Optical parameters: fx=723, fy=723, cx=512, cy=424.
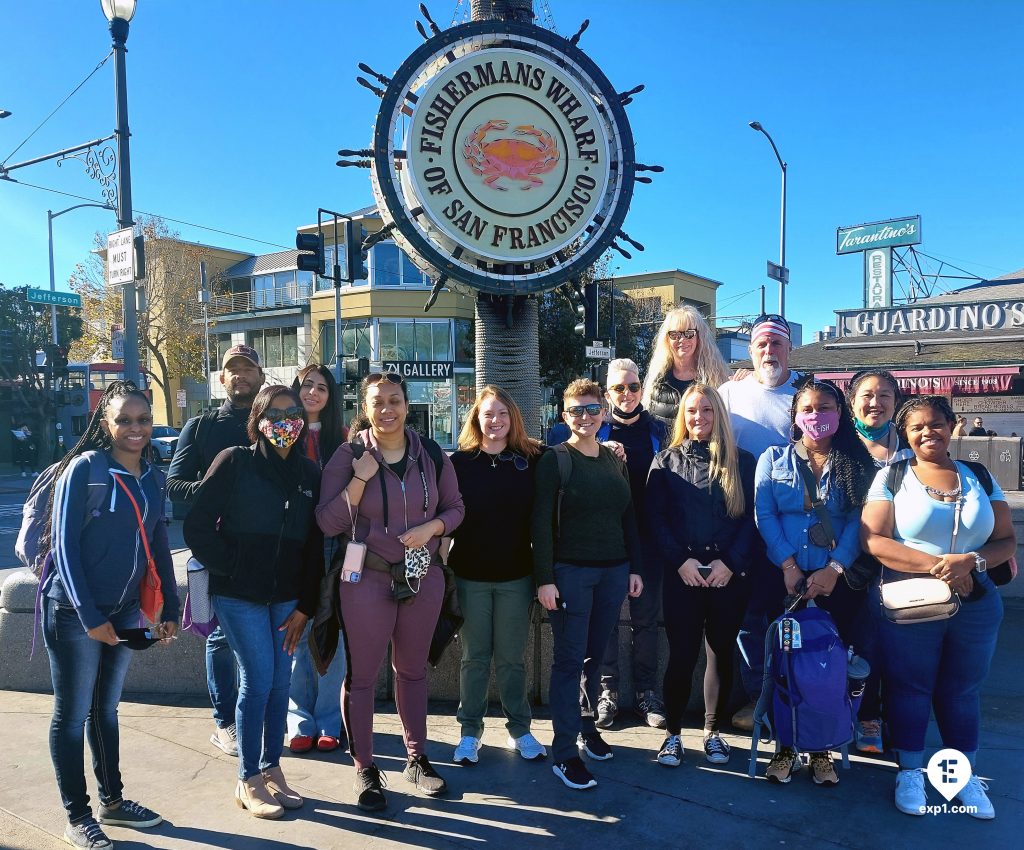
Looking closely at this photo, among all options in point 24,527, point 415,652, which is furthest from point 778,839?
point 24,527

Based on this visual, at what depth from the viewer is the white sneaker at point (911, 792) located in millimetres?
3113

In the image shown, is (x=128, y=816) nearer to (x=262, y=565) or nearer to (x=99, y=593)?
(x=99, y=593)

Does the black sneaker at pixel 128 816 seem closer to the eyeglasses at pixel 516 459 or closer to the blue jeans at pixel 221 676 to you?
the blue jeans at pixel 221 676

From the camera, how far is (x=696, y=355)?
4.39m

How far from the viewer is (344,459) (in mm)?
3281

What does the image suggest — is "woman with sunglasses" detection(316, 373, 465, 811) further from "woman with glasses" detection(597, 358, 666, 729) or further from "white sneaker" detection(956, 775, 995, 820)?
"white sneaker" detection(956, 775, 995, 820)

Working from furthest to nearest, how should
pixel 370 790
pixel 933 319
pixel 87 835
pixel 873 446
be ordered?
pixel 933 319 < pixel 873 446 < pixel 370 790 < pixel 87 835

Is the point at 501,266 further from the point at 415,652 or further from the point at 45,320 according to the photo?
the point at 45,320

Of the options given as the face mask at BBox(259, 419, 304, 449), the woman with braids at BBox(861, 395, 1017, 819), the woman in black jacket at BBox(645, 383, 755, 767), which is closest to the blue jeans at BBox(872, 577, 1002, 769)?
the woman with braids at BBox(861, 395, 1017, 819)

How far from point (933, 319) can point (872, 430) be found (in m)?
16.7

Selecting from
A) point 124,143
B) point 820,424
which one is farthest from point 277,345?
point 820,424

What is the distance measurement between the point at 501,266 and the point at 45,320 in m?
37.7

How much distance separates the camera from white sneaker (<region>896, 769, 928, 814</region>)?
311 centimetres

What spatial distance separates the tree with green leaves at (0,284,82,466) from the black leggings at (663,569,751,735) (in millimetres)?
24606
